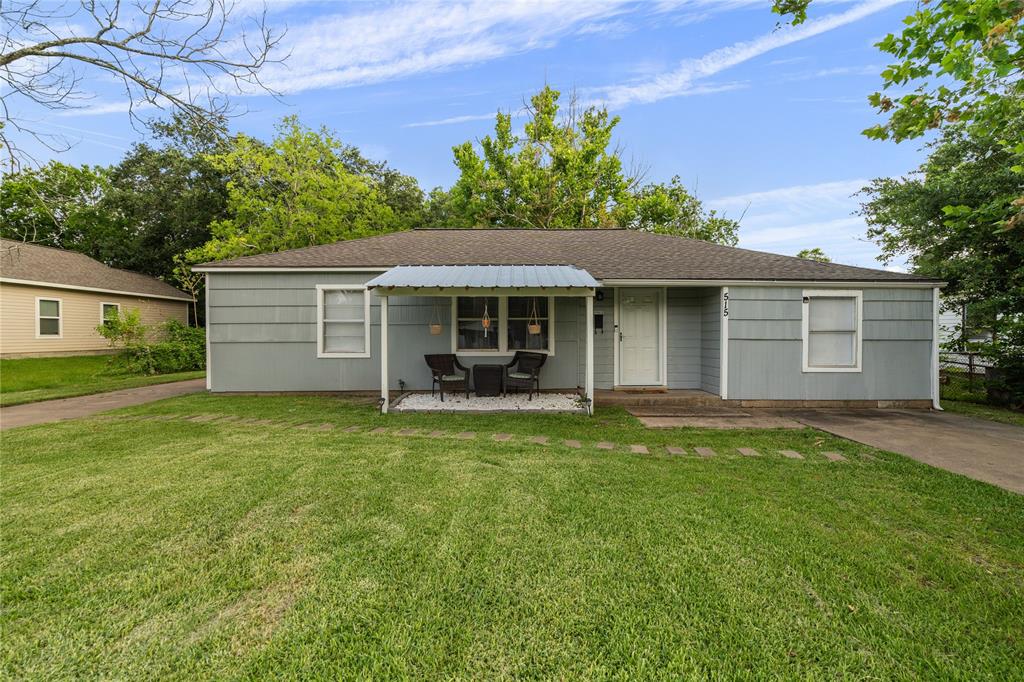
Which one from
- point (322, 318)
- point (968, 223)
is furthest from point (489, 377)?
point (968, 223)

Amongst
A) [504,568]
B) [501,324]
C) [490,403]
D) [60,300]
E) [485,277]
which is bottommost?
[504,568]

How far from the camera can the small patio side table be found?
25.0ft

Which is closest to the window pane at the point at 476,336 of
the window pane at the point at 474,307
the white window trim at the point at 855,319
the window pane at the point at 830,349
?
the window pane at the point at 474,307

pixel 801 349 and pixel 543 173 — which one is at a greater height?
pixel 543 173

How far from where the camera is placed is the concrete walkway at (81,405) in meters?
6.50

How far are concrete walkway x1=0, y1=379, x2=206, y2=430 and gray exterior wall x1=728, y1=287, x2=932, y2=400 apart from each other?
1121cm

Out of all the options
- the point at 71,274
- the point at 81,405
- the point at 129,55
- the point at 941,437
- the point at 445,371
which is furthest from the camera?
the point at 71,274

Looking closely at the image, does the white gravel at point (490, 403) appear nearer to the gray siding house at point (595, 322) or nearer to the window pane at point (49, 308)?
the gray siding house at point (595, 322)

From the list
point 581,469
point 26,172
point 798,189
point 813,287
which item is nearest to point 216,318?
point 26,172

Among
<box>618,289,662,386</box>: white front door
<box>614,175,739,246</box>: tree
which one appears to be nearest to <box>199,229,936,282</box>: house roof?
<box>618,289,662,386</box>: white front door

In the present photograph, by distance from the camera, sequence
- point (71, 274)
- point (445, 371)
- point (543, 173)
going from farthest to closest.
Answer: point (543, 173) < point (71, 274) < point (445, 371)

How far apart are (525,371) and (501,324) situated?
1.17 m

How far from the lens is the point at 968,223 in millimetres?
8453

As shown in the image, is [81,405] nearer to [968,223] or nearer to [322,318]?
[322,318]
